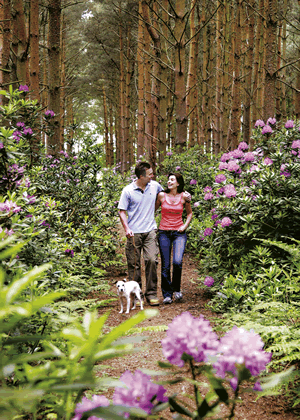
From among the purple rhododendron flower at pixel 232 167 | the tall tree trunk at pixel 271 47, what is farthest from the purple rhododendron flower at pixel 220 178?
the tall tree trunk at pixel 271 47

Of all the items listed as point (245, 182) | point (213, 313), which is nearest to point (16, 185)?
point (213, 313)

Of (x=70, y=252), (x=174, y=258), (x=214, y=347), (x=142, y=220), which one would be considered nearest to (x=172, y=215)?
(x=142, y=220)

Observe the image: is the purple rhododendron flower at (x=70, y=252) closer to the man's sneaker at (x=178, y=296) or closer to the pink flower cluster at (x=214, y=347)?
the man's sneaker at (x=178, y=296)

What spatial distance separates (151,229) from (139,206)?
0.39 meters

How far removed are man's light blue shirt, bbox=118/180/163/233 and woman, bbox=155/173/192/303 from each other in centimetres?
19

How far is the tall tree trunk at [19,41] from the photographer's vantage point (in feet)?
22.6

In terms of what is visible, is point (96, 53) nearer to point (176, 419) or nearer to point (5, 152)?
point (5, 152)

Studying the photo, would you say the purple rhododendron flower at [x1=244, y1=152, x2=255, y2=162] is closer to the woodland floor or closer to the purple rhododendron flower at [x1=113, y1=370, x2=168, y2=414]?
the woodland floor

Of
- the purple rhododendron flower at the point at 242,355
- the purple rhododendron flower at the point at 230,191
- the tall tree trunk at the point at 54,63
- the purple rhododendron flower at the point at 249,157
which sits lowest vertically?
the purple rhododendron flower at the point at 242,355

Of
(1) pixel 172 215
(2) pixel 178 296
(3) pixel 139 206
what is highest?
(3) pixel 139 206

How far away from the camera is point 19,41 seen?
695cm

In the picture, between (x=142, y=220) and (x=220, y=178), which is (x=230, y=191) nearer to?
(x=220, y=178)

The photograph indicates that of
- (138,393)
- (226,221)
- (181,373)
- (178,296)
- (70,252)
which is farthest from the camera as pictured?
(178,296)

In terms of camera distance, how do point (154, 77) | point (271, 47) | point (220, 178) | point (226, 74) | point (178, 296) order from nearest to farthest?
point (220, 178) → point (178, 296) → point (271, 47) → point (154, 77) → point (226, 74)
